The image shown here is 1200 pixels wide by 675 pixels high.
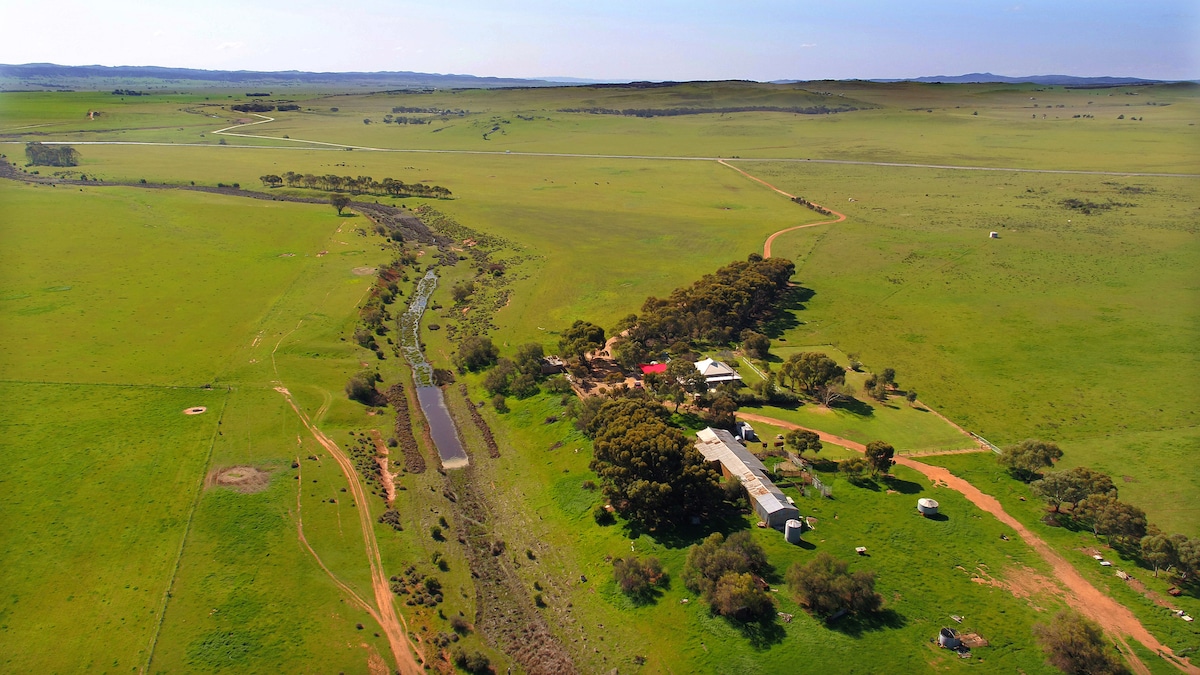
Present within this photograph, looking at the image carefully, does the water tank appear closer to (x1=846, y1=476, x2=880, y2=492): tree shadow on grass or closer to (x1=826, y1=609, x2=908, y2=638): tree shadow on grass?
(x1=826, y1=609, x2=908, y2=638): tree shadow on grass

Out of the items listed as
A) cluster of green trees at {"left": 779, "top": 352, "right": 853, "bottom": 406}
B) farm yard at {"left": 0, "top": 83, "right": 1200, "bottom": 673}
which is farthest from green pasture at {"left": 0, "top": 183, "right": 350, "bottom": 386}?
cluster of green trees at {"left": 779, "top": 352, "right": 853, "bottom": 406}

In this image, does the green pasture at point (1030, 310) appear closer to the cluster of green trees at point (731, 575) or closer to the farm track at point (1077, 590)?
the farm track at point (1077, 590)

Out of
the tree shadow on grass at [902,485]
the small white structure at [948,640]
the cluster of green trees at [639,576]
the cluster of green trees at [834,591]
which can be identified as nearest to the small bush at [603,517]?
the cluster of green trees at [639,576]

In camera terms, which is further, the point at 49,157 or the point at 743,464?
the point at 49,157

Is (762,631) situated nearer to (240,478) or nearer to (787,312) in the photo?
(240,478)

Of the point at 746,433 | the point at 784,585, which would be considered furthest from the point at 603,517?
the point at 746,433

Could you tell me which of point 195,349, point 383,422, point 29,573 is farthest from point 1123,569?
point 195,349
